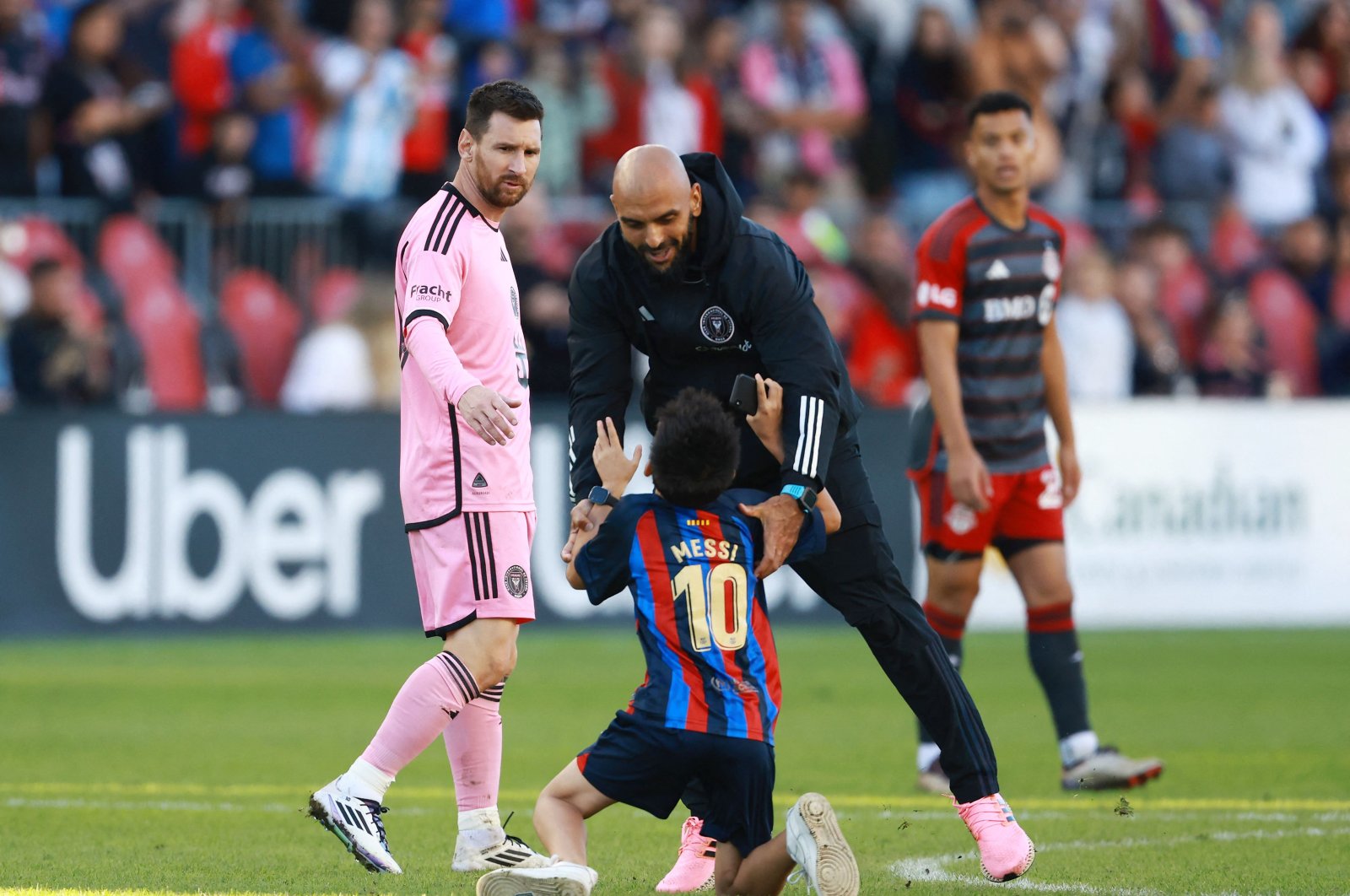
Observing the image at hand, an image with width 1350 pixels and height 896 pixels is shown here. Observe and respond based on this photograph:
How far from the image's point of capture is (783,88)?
16250 mm

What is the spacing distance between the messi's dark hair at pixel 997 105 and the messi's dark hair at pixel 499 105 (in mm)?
2287

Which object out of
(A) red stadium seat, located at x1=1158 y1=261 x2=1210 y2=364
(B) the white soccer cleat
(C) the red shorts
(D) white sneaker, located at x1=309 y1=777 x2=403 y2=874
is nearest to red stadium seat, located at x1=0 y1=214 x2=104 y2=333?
(C) the red shorts

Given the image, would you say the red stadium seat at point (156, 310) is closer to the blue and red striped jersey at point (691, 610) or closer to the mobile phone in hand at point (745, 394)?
the mobile phone in hand at point (745, 394)

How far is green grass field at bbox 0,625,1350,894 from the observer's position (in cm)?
558

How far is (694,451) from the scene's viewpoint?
482 cm

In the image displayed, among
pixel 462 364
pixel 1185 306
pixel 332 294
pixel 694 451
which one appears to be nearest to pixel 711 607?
pixel 694 451

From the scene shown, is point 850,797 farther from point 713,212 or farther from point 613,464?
point 713,212

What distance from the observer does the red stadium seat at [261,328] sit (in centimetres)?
1384

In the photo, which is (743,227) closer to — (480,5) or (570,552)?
(570,552)

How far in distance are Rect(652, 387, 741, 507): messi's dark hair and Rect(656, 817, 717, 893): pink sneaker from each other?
3.38 feet

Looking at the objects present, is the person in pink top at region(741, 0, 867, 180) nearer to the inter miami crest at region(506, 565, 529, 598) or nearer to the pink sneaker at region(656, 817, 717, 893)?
the inter miami crest at region(506, 565, 529, 598)

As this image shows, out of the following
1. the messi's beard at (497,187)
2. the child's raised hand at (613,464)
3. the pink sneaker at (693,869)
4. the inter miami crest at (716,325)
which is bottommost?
the pink sneaker at (693,869)

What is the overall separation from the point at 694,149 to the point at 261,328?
370 cm

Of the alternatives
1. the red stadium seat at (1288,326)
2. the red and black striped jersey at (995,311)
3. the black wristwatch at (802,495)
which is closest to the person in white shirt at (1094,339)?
the red stadium seat at (1288,326)
